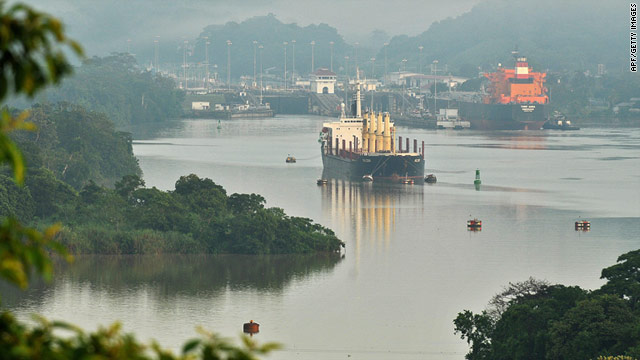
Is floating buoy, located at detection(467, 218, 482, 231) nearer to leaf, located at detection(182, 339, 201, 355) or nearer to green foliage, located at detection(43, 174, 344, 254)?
green foliage, located at detection(43, 174, 344, 254)

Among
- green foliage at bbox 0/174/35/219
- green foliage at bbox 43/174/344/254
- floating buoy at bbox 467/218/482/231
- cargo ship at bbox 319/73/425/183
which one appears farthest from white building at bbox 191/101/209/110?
green foliage at bbox 0/174/35/219

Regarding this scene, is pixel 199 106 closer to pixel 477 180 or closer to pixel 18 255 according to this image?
pixel 477 180

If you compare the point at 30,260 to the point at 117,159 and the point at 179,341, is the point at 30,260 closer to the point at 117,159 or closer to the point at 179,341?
the point at 179,341

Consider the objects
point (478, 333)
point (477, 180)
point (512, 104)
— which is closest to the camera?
point (478, 333)

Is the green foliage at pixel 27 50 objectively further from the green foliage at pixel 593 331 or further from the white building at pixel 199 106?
the white building at pixel 199 106

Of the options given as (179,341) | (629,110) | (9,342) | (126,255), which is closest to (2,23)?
(9,342)

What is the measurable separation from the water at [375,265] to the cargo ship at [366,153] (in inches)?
66.8

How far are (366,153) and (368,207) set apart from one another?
20.3 meters

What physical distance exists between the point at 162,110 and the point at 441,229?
4301 inches

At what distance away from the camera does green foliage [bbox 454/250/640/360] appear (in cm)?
2333

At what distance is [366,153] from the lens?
83812 mm

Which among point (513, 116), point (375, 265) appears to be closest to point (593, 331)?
point (375, 265)

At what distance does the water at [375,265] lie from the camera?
33.5 metres

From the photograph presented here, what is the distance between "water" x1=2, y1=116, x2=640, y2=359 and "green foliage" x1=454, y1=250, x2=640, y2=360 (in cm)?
A: 356
